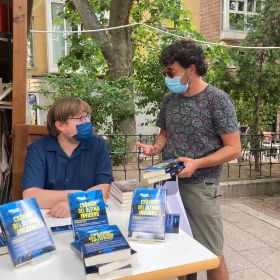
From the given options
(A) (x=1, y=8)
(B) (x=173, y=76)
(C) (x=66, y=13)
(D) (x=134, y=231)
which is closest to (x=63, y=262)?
(D) (x=134, y=231)

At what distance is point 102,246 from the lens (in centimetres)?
117

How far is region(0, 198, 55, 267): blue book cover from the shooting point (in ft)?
3.98

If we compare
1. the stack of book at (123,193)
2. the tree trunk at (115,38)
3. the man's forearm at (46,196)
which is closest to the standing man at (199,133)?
the stack of book at (123,193)

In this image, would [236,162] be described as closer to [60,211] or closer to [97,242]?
[60,211]

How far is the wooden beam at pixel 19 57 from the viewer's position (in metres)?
2.14

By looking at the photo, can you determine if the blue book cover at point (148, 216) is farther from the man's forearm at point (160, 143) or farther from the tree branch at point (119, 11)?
the tree branch at point (119, 11)

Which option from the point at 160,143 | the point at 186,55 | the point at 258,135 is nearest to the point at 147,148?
the point at 160,143

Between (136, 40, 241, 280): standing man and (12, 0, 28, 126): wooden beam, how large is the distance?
93cm

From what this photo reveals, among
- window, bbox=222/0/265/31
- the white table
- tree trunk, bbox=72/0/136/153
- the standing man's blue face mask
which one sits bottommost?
the white table

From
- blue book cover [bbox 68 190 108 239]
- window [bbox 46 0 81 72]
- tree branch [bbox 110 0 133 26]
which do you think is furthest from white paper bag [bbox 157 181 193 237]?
window [bbox 46 0 81 72]

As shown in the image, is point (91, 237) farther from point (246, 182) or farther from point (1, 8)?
point (246, 182)

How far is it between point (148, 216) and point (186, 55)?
1019mm

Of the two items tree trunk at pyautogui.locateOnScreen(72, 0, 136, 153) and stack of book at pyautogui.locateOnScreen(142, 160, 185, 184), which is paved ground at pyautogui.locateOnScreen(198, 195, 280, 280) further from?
tree trunk at pyautogui.locateOnScreen(72, 0, 136, 153)

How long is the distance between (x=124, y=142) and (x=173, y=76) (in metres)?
3.18
